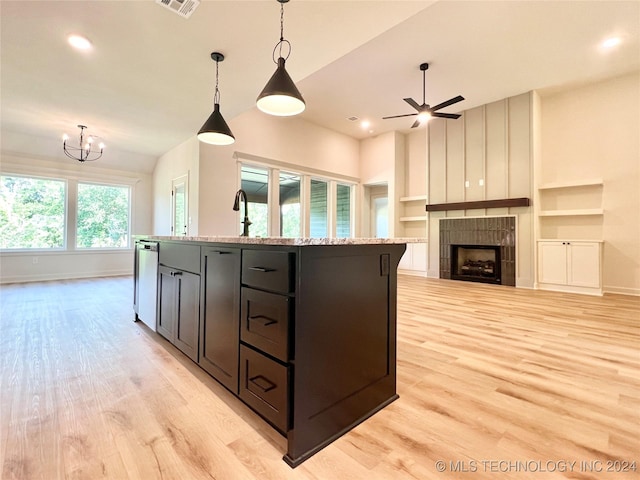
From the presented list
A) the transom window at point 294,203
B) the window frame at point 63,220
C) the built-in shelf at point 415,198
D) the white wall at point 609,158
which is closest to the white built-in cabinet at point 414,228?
the built-in shelf at point 415,198

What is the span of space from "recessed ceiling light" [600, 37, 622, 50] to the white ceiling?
0.23ft

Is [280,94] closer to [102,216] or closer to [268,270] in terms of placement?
[268,270]

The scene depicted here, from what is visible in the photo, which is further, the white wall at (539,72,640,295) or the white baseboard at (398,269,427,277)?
the white baseboard at (398,269,427,277)

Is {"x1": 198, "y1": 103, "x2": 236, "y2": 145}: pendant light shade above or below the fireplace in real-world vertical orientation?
above

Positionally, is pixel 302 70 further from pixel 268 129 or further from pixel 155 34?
pixel 268 129

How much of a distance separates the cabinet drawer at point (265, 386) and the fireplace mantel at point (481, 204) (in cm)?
587

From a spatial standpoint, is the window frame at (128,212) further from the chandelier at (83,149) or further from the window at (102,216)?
the chandelier at (83,149)

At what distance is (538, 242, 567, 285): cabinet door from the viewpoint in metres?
5.07

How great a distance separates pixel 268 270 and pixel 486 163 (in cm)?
620

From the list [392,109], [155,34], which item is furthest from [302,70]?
[392,109]

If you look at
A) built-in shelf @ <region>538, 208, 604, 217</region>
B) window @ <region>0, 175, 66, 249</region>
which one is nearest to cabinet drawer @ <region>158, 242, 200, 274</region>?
window @ <region>0, 175, 66, 249</region>

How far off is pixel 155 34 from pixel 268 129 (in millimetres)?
3437

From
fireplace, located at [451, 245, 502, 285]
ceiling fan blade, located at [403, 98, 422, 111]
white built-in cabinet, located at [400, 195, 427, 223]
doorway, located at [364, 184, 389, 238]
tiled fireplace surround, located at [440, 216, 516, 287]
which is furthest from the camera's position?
doorway, located at [364, 184, 389, 238]

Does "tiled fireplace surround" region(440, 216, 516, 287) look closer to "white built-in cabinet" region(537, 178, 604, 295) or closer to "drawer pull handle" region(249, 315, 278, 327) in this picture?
"white built-in cabinet" region(537, 178, 604, 295)
